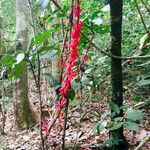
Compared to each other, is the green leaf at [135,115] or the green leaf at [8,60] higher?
the green leaf at [8,60]

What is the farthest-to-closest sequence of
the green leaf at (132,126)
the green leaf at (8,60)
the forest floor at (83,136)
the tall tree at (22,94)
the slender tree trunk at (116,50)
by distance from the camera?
the tall tree at (22,94) < the forest floor at (83,136) < the slender tree trunk at (116,50) < the green leaf at (8,60) < the green leaf at (132,126)

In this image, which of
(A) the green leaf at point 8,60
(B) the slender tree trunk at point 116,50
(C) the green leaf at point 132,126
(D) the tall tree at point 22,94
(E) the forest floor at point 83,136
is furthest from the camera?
(D) the tall tree at point 22,94

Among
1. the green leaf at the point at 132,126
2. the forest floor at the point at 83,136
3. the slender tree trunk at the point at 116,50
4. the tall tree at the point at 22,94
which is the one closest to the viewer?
the green leaf at the point at 132,126

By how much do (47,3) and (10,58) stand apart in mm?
511

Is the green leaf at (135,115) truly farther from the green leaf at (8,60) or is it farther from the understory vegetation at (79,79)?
the green leaf at (8,60)

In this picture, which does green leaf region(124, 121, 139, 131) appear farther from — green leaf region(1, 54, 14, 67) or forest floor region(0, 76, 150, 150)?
green leaf region(1, 54, 14, 67)

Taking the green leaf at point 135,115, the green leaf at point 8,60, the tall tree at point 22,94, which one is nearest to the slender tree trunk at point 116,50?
the green leaf at point 135,115

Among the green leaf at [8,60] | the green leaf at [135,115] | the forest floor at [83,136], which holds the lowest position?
the forest floor at [83,136]

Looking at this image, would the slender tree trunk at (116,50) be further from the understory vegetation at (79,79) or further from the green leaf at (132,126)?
the green leaf at (132,126)

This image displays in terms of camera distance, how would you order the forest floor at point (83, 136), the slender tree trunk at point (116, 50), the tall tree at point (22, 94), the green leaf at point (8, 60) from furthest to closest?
1. the tall tree at point (22, 94)
2. the forest floor at point (83, 136)
3. the slender tree trunk at point (116, 50)
4. the green leaf at point (8, 60)

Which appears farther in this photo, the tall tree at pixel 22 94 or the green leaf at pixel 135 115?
the tall tree at pixel 22 94

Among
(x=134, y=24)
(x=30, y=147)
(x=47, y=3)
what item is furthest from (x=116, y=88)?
(x=134, y=24)

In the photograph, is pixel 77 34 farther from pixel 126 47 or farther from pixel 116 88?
pixel 126 47

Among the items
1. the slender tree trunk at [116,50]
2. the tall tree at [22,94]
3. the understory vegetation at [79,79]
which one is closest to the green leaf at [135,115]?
the understory vegetation at [79,79]
